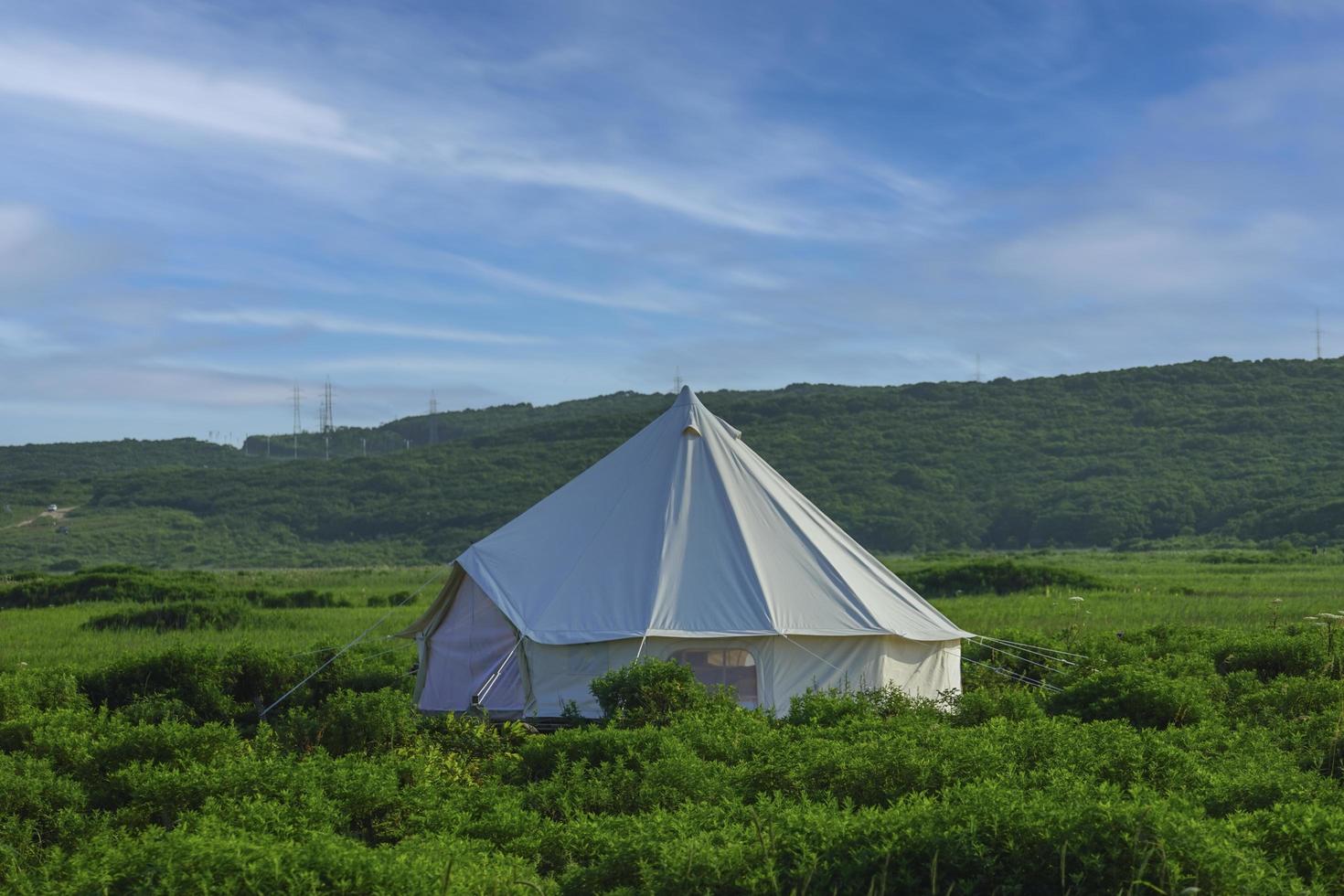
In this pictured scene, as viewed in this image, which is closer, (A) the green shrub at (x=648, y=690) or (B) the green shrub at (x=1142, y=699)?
(B) the green shrub at (x=1142, y=699)

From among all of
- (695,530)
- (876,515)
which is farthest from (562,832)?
(876,515)

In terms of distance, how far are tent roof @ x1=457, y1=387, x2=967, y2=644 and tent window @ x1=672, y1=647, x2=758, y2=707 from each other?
59cm

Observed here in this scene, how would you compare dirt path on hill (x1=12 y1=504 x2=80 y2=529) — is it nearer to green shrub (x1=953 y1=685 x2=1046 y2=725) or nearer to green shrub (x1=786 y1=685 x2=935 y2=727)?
green shrub (x1=786 y1=685 x2=935 y2=727)

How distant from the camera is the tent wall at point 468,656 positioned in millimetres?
14859

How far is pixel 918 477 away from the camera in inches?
3007

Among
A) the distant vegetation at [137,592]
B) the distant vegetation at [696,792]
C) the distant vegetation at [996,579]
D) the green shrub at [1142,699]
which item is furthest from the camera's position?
the distant vegetation at [996,579]

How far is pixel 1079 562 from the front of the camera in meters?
45.8

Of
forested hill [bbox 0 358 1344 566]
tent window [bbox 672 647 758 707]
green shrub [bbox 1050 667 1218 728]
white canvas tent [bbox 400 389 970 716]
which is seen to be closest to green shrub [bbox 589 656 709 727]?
white canvas tent [bbox 400 389 970 716]

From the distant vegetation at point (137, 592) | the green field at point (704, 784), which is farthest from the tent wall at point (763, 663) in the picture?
the distant vegetation at point (137, 592)

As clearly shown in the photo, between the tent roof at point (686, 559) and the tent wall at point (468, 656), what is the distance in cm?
55

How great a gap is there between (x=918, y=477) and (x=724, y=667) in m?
63.7

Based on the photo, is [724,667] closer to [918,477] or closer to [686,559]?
[686,559]

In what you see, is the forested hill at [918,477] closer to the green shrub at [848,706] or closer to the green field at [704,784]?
the green field at [704,784]

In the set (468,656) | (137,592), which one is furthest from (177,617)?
(468,656)
